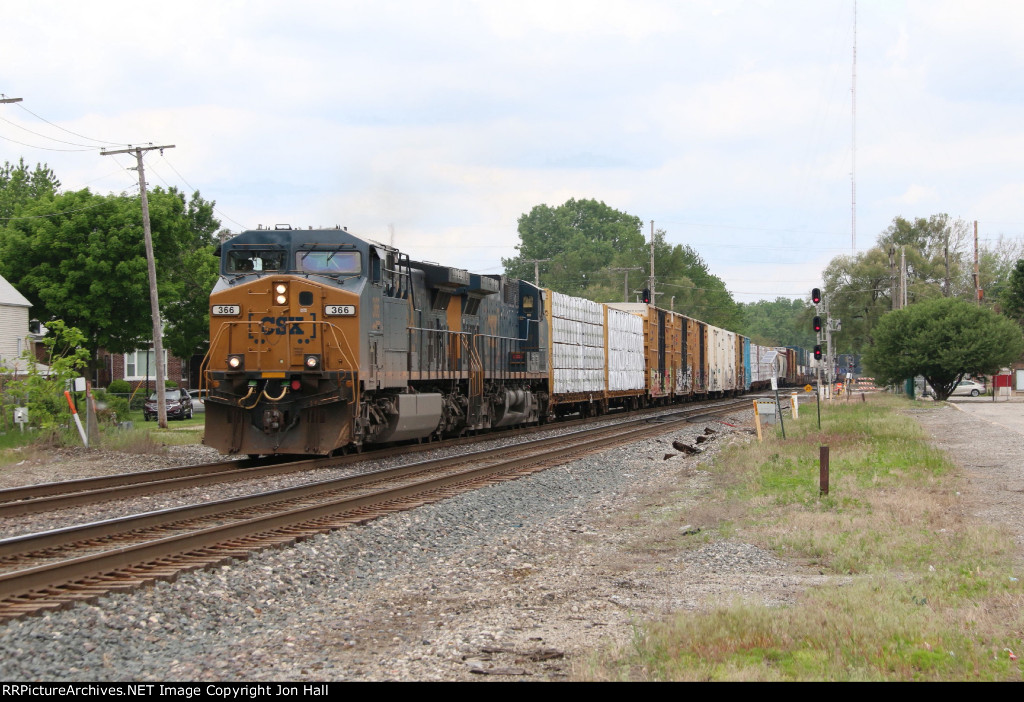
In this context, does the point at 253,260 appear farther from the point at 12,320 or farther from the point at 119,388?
the point at 119,388

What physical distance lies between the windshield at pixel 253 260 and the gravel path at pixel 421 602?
6.25 meters

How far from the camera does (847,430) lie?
2288 cm

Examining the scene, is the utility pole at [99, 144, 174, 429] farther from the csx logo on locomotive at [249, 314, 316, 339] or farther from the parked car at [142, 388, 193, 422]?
the csx logo on locomotive at [249, 314, 316, 339]

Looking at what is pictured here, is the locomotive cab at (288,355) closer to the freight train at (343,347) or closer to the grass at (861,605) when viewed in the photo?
the freight train at (343,347)

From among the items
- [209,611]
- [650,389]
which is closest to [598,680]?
[209,611]

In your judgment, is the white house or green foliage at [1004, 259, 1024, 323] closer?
the white house

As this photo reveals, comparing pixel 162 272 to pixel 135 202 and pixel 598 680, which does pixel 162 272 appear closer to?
pixel 135 202

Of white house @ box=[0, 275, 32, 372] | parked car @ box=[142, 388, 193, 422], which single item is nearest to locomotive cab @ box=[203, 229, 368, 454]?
parked car @ box=[142, 388, 193, 422]

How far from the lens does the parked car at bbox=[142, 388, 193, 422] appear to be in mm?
39041

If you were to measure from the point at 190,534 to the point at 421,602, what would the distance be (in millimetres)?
2585

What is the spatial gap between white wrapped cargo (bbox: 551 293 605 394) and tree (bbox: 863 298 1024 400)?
20202mm

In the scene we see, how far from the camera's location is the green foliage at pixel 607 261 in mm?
98244
